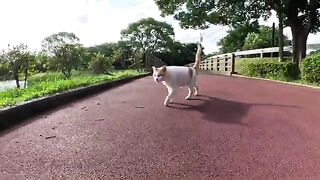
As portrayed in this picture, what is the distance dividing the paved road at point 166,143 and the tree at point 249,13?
11.9 meters

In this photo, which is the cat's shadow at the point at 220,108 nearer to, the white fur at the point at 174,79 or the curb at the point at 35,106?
the white fur at the point at 174,79

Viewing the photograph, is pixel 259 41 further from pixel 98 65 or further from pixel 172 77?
pixel 172 77

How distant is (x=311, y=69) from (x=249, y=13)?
8215mm

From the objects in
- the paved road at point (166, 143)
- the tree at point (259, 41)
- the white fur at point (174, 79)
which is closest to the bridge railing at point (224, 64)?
the white fur at point (174, 79)

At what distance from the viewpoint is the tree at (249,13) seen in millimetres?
17094

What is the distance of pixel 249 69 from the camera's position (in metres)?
19.0

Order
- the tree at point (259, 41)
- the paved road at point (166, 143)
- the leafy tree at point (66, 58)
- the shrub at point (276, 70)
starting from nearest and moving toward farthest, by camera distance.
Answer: the paved road at point (166, 143)
the shrub at point (276, 70)
the leafy tree at point (66, 58)
the tree at point (259, 41)

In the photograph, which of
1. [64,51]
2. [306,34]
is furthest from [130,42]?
[306,34]

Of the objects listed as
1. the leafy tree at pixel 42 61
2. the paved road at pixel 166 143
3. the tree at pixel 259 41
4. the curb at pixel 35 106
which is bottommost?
the paved road at pixel 166 143

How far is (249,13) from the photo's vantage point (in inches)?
762

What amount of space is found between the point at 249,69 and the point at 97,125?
49.2 ft

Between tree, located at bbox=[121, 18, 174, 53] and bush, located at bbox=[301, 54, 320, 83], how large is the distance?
45469mm

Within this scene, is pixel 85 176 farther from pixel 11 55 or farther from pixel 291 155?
pixel 11 55

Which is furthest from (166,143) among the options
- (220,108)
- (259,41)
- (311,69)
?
(259,41)
